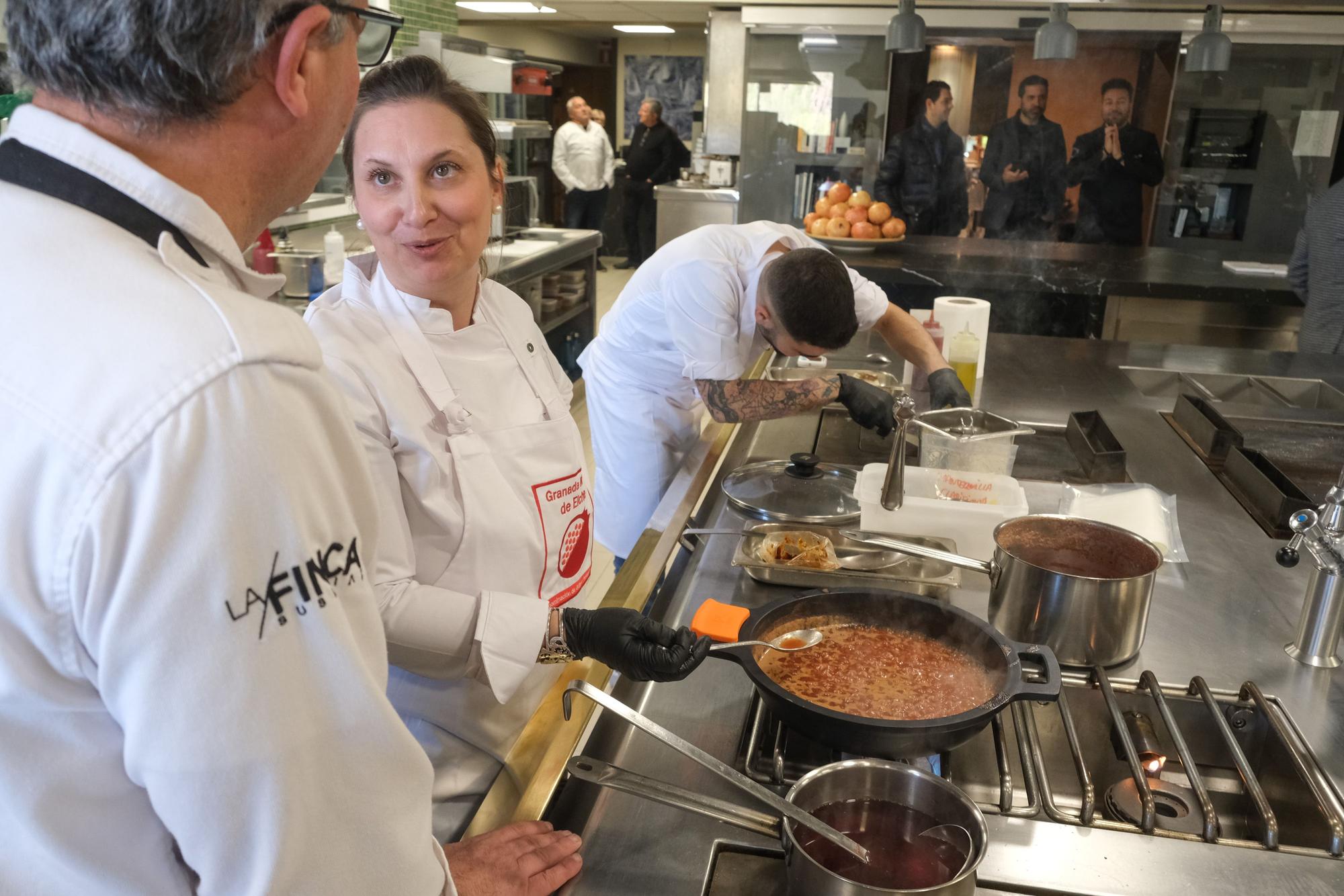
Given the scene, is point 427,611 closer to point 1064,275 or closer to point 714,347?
point 714,347

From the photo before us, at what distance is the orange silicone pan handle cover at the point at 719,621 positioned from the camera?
49.1 inches

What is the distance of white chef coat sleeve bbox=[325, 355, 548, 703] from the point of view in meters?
1.24

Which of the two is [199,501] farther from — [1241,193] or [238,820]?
[1241,193]

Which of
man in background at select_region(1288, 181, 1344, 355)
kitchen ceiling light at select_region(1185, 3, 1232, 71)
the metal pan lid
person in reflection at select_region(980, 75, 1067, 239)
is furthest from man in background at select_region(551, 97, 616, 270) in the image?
the metal pan lid

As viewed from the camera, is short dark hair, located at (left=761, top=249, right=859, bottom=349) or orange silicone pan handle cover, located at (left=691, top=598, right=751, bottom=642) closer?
orange silicone pan handle cover, located at (left=691, top=598, right=751, bottom=642)

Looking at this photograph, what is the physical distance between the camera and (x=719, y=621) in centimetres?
127

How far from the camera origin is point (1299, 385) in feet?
9.56

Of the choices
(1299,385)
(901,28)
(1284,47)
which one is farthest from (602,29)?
(1299,385)

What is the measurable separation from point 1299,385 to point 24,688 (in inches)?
128

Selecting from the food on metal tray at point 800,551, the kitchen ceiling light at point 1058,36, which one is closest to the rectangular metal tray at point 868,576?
the food on metal tray at point 800,551

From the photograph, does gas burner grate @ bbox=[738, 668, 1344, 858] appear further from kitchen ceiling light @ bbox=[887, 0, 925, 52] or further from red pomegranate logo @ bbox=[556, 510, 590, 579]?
kitchen ceiling light @ bbox=[887, 0, 925, 52]

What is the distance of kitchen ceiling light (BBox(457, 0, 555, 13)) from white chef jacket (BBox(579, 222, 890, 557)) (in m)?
6.84

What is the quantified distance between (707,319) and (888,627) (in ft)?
4.05

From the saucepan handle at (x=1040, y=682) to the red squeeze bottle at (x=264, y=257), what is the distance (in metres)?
2.93
